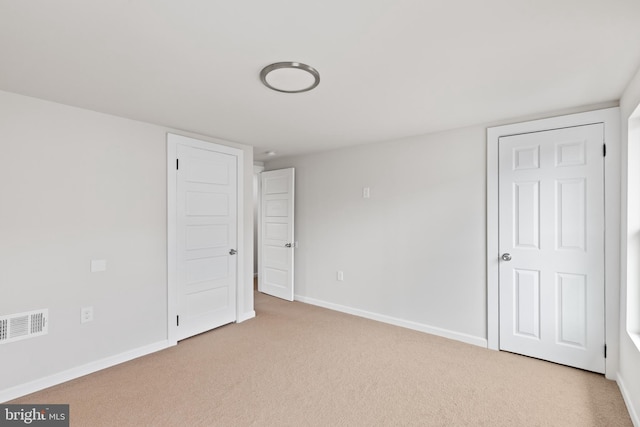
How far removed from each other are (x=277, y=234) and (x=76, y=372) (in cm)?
289

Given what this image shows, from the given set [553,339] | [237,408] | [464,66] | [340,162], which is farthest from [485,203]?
[237,408]

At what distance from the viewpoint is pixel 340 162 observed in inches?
166

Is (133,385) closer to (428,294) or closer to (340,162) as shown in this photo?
(428,294)

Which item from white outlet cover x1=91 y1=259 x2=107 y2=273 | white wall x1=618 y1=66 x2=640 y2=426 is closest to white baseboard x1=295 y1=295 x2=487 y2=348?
white wall x1=618 y1=66 x2=640 y2=426

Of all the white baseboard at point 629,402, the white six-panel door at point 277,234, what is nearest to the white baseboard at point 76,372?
the white six-panel door at point 277,234

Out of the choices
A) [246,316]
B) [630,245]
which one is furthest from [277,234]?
[630,245]

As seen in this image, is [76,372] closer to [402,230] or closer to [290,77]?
[290,77]

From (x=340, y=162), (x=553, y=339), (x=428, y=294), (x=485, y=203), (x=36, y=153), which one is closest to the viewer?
(x=36, y=153)

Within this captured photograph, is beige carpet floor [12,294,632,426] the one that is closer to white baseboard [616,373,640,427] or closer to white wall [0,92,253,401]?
white baseboard [616,373,640,427]

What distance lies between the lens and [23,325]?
228 centimetres

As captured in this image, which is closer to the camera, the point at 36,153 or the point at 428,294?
the point at 36,153

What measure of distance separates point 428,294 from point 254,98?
274 cm

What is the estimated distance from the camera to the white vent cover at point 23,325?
7.23 ft

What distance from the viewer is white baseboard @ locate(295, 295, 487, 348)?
3140 millimetres
